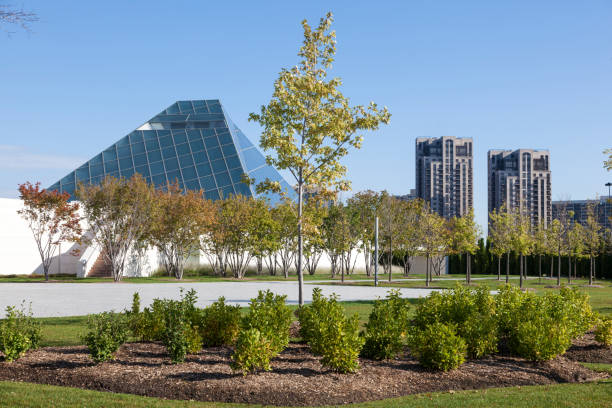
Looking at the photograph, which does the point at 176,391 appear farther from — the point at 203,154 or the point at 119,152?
the point at 119,152

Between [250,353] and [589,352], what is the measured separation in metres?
6.65

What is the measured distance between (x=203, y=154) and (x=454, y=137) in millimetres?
75696

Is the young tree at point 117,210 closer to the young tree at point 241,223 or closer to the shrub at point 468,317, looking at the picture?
the young tree at point 241,223

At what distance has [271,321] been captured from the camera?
28.0 feet

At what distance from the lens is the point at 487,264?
169 feet

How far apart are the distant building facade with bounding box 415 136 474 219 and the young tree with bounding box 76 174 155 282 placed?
3393 inches

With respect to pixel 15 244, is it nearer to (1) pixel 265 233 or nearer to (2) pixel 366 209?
(1) pixel 265 233

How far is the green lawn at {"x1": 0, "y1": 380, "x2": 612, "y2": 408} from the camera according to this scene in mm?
6469

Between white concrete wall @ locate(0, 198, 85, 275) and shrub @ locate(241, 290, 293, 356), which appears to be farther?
white concrete wall @ locate(0, 198, 85, 275)

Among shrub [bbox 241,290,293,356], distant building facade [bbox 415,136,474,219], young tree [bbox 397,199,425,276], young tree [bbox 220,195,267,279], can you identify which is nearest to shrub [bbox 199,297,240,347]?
shrub [bbox 241,290,293,356]

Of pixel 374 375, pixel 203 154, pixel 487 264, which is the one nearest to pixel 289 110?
pixel 374 375

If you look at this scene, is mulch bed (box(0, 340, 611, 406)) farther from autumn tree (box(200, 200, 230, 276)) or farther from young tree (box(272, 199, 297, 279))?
autumn tree (box(200, 200, 230, 276))

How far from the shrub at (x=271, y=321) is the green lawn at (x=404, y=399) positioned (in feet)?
5.07

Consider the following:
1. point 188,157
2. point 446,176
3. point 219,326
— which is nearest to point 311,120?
point 219,326
